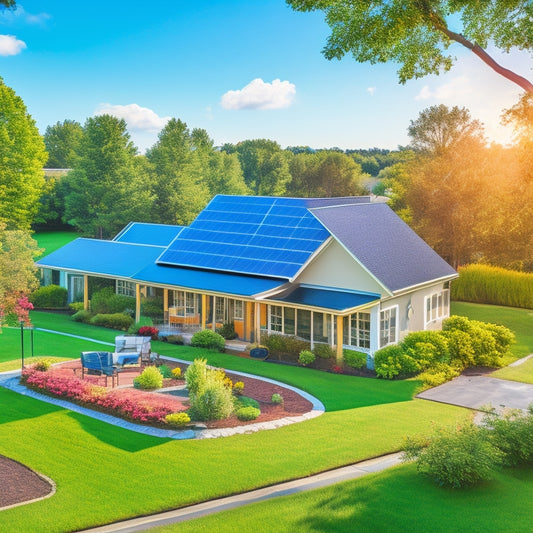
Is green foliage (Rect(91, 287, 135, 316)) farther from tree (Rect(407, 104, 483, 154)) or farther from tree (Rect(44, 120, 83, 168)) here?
tree (Rect(44, 120, 83, 168))

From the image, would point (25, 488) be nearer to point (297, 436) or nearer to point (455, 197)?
point (297, 436)

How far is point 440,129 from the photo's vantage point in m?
55.1

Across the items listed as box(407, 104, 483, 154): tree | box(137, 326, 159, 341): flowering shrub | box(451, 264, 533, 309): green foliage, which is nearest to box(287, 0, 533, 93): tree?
box(137, 326, 159, 341): flowering shrub

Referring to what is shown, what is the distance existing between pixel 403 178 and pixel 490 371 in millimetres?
28954

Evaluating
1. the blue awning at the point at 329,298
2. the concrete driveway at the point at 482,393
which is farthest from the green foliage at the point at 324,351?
the concrete driveway at the point at 482,393

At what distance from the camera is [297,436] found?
681 inches

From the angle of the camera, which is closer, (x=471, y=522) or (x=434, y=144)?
(x=471, y=522)

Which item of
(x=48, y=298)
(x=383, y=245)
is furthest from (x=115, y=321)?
(x=383, y=245)

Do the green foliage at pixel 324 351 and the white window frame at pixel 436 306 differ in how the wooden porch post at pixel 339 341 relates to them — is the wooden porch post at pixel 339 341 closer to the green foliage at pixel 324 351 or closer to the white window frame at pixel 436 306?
the green foliage at pixel 324 351

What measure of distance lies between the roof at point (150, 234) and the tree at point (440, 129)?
79.5 ft

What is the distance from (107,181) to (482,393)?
4277cm

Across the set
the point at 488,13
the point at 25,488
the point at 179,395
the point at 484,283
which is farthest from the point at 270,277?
the point at 484,283

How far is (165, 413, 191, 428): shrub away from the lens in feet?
57.9

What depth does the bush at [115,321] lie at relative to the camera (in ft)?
108
